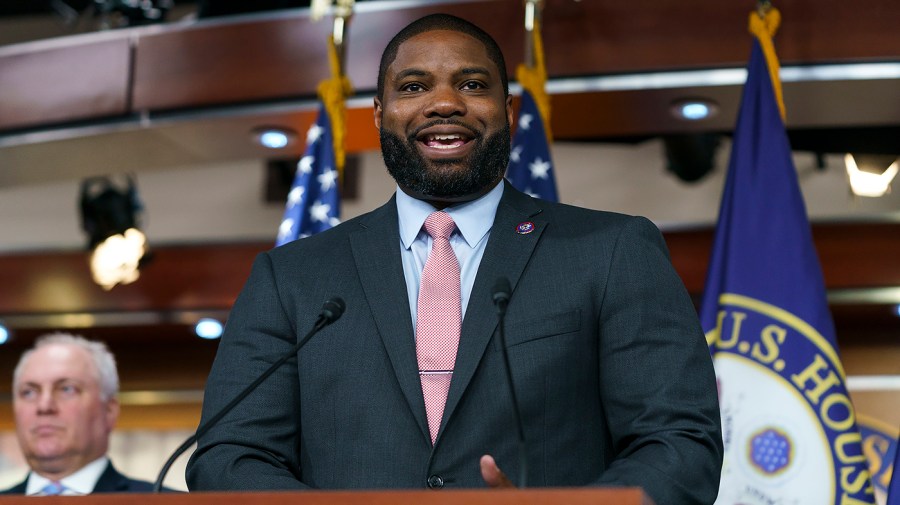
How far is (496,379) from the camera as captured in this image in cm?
188

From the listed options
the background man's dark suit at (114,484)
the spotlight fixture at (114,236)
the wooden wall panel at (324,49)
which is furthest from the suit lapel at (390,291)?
the spotlight fixture at (114,236)

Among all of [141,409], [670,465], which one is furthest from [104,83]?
[670,465]

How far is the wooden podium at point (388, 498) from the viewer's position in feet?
4.32

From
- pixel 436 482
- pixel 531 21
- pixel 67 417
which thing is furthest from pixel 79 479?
pixel 436 482

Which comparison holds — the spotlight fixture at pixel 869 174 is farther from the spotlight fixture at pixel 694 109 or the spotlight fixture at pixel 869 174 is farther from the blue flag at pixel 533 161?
the blue flag at pixel 533 161

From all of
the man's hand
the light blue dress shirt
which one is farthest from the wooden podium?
the light blue dress shirt

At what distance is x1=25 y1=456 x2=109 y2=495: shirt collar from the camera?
4195 mm

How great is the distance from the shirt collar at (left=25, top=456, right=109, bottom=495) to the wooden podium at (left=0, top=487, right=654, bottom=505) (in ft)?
9.51

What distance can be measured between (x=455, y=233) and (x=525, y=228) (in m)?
0.12

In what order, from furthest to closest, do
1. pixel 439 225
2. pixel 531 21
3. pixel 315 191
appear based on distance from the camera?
pixel 315 191 < pixel 531 21 < pixel 439 225

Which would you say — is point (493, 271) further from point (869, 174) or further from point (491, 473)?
point (869, 174)

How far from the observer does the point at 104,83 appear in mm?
4496

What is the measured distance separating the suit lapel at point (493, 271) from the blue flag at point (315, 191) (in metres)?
1.84

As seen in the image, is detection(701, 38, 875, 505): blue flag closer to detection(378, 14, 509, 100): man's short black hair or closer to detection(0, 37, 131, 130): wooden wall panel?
detection(378, 14, 509, 100): man's short black hair
